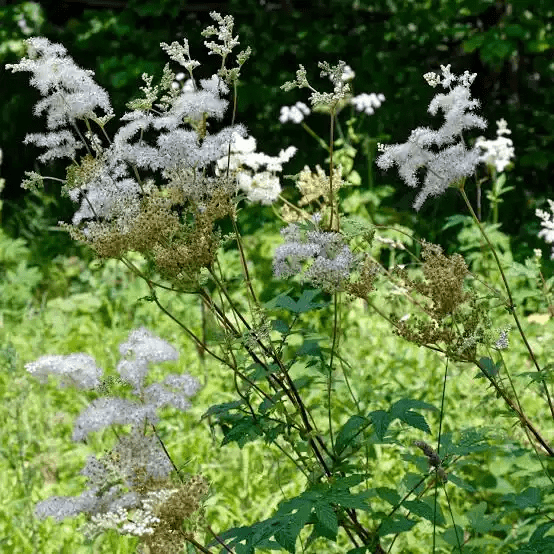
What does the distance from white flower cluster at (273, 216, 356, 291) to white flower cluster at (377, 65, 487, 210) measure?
219 mm

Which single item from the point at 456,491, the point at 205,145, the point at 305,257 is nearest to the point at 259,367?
the point at 305,257

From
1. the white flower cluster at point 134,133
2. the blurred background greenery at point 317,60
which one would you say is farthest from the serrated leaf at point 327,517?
the blurred background greenery at point 317,60

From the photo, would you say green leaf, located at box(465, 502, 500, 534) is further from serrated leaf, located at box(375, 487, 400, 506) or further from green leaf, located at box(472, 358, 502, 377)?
green leaf, located at box(472, 358, 502, 377)

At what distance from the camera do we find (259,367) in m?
2.31

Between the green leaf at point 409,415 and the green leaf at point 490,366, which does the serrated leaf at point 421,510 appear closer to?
the green leaf at point 409,415

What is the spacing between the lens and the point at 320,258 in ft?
6.88

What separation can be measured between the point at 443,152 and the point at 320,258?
1.24 ft

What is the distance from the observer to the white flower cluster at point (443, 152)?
6.84ft

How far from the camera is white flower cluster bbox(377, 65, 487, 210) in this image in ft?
6.84

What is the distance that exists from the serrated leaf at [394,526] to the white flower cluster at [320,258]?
613 mm

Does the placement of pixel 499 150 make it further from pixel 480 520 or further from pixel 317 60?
pixel 317 60

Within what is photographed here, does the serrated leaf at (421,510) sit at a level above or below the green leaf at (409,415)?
below

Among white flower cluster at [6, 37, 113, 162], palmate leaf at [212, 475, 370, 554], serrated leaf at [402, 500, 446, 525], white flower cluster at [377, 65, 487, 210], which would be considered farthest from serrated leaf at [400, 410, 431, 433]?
white flower cluster at [6, 37, 113, 162]

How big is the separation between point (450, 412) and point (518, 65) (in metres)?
4.38
